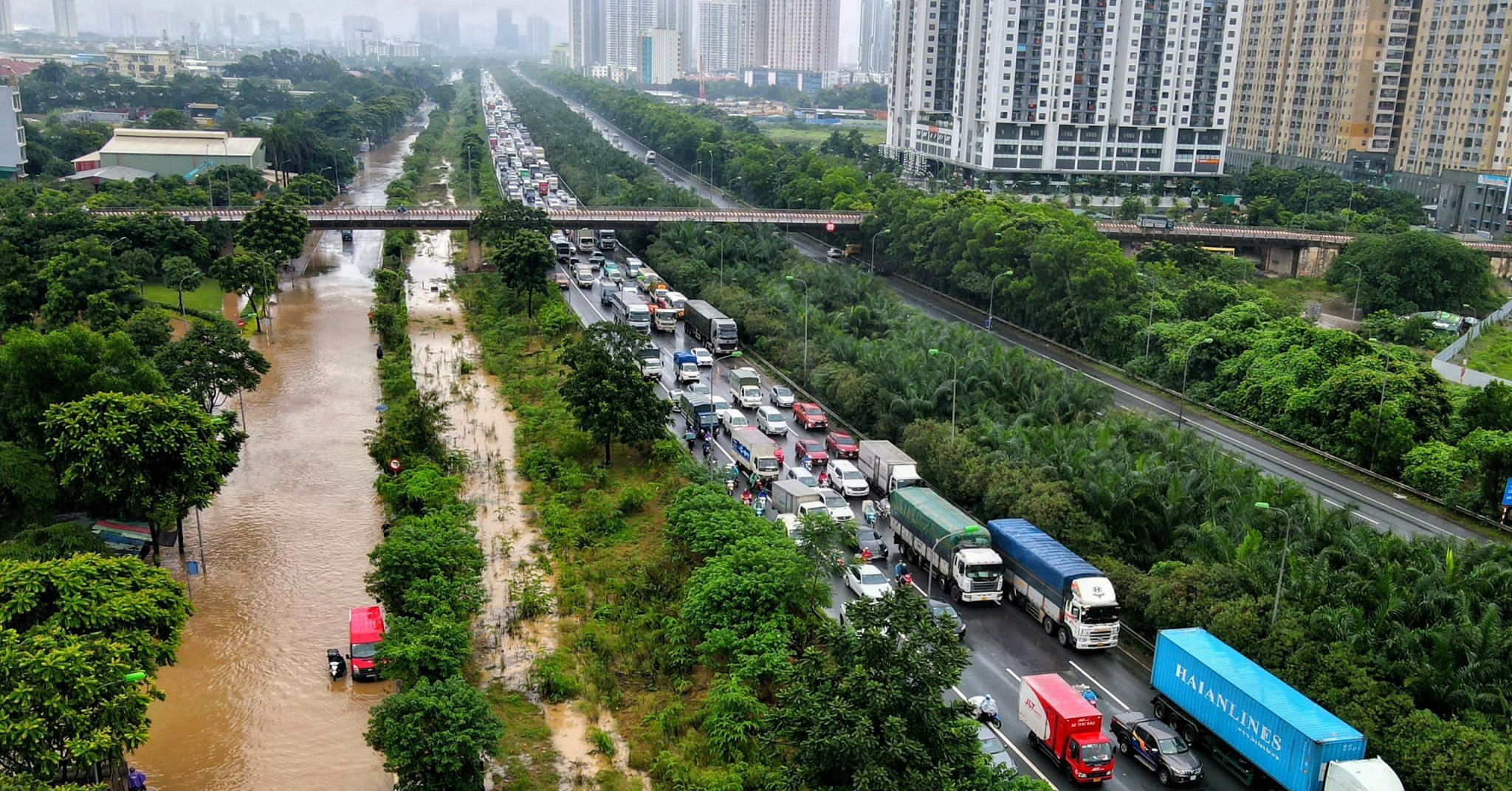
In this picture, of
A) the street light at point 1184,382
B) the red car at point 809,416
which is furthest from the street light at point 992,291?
the red car at point 809,416

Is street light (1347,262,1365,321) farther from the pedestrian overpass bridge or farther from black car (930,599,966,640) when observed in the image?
black car (930,599,966,640)

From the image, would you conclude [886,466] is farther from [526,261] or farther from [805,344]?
[526,261]

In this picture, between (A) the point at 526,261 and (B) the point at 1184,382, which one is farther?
(A) the point at 526,261

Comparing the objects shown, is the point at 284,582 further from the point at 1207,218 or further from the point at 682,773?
the point at 1207,218

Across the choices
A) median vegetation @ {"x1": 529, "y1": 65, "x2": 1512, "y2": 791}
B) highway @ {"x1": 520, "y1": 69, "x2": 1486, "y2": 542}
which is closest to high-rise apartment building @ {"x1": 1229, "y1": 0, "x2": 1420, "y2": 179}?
median vegetation @ {"x1": 529, "y1": 65, "x2": 1512, "y2": 791}

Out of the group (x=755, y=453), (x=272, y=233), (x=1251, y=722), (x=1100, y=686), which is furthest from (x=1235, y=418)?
(x=272, y=233)

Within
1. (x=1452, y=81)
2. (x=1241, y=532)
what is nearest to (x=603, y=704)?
(x=1241, y=532)
